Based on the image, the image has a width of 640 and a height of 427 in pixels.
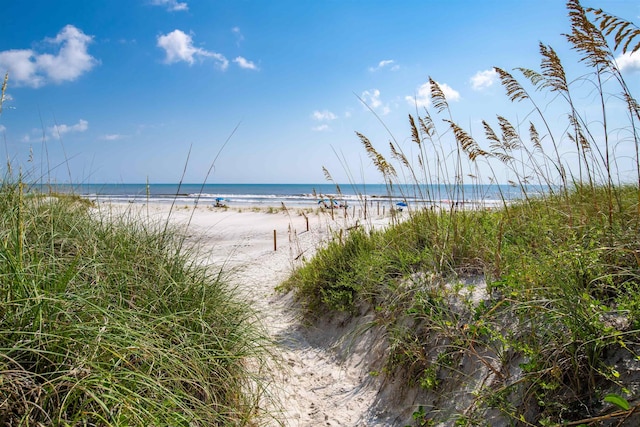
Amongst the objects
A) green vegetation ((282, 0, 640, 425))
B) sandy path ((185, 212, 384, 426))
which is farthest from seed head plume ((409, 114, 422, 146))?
sandy path ((185, 212, 384, 426))

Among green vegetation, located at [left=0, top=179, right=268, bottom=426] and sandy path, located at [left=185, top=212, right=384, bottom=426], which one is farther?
sandy path, located at [left=185, top=212, right=384, bottom=426]

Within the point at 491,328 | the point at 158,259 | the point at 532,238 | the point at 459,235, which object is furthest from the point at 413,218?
the point at 158,259

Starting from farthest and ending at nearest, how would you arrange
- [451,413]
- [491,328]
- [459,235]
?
[459,235] < [491,328] < [451,413]

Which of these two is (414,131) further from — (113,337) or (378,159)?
(113,337)

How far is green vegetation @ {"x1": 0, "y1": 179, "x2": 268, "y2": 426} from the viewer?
196 centimetres

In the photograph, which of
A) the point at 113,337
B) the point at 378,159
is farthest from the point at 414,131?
the point at 113,337

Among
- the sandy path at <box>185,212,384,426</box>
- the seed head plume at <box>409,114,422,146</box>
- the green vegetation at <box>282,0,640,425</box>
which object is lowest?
the sandy path at <box>185,212,384,426</box>

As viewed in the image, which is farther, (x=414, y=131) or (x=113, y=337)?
(x=414, y=131)

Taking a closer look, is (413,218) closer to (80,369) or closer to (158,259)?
(158,259)

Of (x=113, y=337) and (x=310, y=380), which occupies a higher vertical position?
(x=113, y=337)

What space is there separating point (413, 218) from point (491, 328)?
93.3 inches

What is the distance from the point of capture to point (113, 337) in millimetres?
2199

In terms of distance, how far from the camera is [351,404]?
3805mm

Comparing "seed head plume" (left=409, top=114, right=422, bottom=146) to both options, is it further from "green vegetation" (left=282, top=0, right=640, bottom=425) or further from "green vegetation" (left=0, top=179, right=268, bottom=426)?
"green vegetation" (left=0, top=179, right=268, bottom=426)
